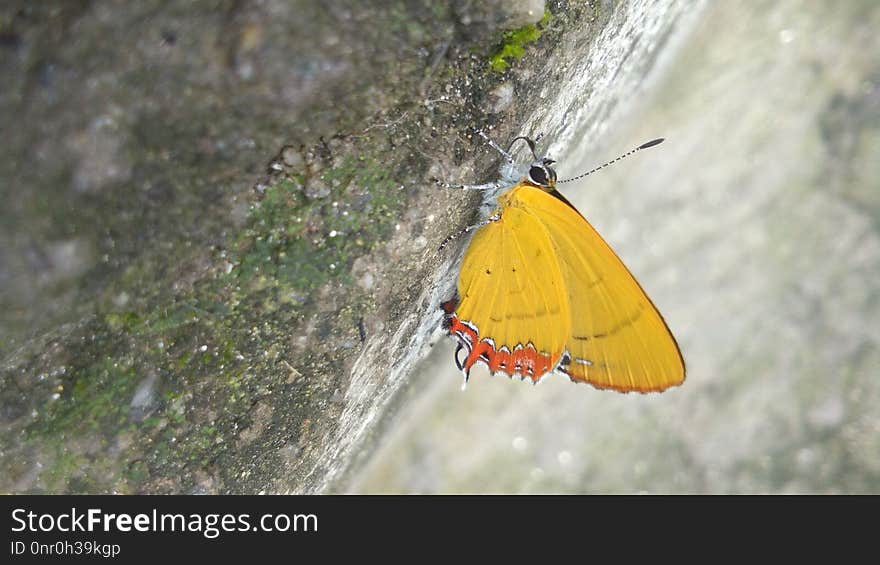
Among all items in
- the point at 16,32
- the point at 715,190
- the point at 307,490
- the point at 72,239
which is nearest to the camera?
the point at 16,32

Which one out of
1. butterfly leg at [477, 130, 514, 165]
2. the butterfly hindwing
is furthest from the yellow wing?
butterfly leg at [477, 130, 514, 165]

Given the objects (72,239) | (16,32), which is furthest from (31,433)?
(16,32)

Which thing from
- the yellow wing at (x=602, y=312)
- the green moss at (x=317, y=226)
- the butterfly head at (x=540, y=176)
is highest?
the green moss at (x=317, y=226)

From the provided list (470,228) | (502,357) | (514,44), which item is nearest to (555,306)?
(502,357)

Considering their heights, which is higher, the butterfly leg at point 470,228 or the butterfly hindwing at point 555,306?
the butterfly leg at point 470,228

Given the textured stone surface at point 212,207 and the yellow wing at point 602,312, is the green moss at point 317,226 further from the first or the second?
the yellow wing at point 602,312

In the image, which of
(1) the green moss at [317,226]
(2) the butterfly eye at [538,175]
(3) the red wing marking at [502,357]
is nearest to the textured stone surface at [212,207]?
(1) the green moss at [317,226]
